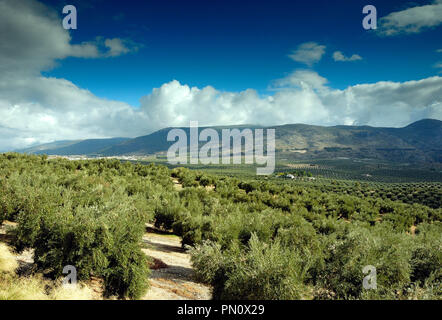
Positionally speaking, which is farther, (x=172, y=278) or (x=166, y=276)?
(x=166, y=276)

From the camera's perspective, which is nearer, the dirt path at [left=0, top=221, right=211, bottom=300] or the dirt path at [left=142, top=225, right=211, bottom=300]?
the dirt path at [left=0, top=221, right=211, bottom=300]

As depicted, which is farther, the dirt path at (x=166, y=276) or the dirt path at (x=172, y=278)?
the dirt path at (x=172, y=278)

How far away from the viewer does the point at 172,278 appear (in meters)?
11.3

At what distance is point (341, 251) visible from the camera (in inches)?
368

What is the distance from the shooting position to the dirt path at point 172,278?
9779 mm

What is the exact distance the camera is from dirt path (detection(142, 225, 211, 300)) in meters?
9.78

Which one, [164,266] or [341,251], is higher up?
[341,251]

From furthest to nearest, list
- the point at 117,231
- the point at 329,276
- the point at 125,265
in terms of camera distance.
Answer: the point at 117,231 → the point at 125,265 → the point at 329,276

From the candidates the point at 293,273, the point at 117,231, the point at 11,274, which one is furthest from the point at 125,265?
the point at 293,273
